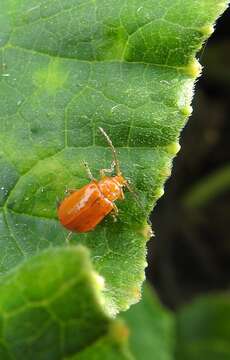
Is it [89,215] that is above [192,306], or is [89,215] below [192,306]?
above

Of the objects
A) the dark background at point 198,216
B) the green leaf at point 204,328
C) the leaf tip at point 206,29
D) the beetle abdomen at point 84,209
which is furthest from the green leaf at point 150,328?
the leaf tip at point 206,29

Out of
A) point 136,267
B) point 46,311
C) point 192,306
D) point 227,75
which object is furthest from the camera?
point 227,75

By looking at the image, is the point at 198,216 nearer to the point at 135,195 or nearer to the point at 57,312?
the point at 135,195

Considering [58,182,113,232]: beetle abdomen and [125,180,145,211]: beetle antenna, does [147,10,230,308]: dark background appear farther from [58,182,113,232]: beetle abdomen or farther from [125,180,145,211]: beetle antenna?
[125,180,145,211]: beetle antenna

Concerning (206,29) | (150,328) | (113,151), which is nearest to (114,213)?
(113,151)

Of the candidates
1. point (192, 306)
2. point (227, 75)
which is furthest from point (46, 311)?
point (227, 75)

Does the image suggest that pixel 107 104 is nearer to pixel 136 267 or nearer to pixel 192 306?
pixel 136 267

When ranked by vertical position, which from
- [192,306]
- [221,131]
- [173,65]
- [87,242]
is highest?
[173,65]
